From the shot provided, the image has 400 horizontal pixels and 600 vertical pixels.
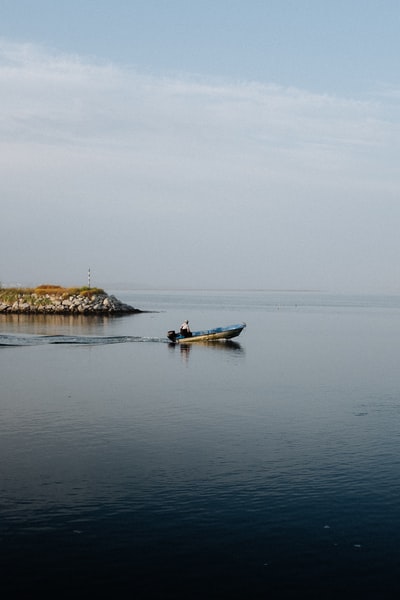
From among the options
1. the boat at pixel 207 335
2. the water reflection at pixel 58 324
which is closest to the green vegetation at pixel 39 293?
the water reflection at pixel 58 324

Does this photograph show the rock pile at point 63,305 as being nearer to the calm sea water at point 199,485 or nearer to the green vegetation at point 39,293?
the green vegetation at point 39,293

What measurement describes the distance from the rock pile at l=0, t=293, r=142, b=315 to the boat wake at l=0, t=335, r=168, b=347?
4177 cm

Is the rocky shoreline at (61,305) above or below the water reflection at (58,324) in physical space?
above

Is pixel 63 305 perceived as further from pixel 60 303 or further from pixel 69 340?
pixel 69 340

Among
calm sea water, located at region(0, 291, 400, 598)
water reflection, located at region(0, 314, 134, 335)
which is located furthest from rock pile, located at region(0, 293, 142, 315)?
calm sea water, located at region(0, 291, 400, 598)

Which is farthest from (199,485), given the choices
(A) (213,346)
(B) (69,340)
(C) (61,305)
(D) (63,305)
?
(C) (61,305)

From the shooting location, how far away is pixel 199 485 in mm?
18844

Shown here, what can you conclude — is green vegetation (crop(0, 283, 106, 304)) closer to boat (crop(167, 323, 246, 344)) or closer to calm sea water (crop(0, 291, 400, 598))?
boat (crop(167, 323, 246, 344))

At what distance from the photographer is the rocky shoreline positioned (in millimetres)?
109812

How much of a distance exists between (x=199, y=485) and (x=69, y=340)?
4693cm

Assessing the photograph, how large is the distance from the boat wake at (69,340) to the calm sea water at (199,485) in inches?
767

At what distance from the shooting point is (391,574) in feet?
44.6

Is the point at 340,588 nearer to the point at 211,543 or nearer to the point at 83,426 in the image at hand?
the point at 211,543

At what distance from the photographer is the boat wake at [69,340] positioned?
61.3 m
